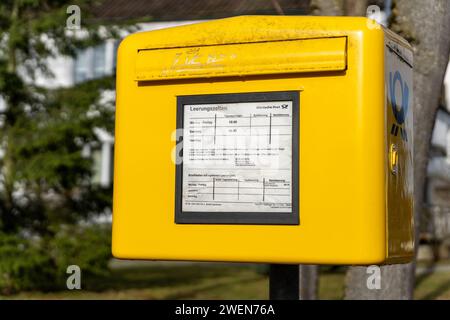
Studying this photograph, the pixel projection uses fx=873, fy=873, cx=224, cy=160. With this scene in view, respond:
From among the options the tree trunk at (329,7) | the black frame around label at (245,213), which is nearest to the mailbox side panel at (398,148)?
the black frame around label at (245,213)

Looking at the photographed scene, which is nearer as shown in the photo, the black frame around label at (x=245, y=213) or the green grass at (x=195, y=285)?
the black frame around label at (x=245, y=213)

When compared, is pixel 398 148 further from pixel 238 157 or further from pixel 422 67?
pixel 422 67

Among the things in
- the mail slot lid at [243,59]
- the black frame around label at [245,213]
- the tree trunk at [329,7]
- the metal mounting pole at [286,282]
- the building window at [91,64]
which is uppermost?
the building window at [91,64]

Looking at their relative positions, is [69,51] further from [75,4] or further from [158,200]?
[158,200]

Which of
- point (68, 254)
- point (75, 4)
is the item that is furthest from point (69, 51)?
point (68, 254)

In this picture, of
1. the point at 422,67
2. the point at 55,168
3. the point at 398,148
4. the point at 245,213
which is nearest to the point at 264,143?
the point at 245,213

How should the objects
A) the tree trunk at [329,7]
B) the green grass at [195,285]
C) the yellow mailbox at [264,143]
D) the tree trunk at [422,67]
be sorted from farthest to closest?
the green grass at [195,285] → the tree trunk at [329,7] → the tree trunk at [422,67] → the yellow mailbox at [264,143]

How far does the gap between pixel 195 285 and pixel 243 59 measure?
31.9 feet

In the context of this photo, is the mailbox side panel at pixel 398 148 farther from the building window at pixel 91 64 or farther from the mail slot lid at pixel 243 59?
the building window at pixel 91 64

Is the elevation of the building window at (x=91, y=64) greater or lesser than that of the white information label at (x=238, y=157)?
greater

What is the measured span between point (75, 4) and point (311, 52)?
29.2ft

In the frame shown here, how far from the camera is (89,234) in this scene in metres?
11.3

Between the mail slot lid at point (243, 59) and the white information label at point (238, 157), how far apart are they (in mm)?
130

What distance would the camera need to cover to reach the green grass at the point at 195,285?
10.8 meters
